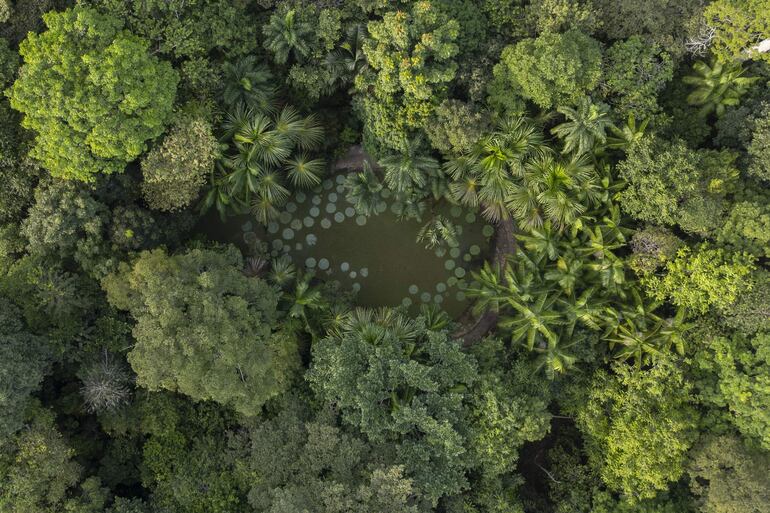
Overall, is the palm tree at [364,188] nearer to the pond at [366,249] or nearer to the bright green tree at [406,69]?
the pond at [366,249]

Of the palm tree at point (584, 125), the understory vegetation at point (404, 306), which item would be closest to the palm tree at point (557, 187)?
the understory vegetation at point (404, 306)

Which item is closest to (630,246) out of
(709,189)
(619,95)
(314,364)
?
(709,189)

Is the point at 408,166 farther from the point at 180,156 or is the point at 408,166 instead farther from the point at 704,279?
the point at 704,279

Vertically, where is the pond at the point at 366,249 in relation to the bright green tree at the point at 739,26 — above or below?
below

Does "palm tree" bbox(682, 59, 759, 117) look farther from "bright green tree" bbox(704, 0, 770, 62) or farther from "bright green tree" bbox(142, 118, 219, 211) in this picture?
"bright green tree" bbox(142, 118, 219, 211)

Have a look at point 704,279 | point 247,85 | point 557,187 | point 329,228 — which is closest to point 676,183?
point 704,279

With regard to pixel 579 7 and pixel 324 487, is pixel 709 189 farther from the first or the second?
pixel 324 487
